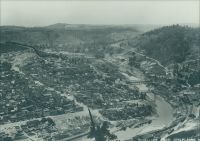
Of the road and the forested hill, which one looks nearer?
the road

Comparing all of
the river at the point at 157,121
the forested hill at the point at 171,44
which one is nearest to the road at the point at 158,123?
the river at the point at 157,121

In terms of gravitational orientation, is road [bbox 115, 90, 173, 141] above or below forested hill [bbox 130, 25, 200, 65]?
below

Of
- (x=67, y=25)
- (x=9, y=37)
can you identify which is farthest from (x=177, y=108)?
(x=67, y=25)

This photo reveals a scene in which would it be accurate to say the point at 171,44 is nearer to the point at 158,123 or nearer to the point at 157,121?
the point at 157,121

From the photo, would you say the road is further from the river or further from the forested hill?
the forested hill

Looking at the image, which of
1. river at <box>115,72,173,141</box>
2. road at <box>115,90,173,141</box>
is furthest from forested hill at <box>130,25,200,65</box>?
road at <box>115,90,173,141</box>

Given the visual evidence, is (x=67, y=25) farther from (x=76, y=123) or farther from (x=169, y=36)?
(x=76, y=123)

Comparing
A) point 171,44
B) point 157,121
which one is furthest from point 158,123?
point 171,44

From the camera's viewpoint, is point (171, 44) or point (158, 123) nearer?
point (158, 123)
